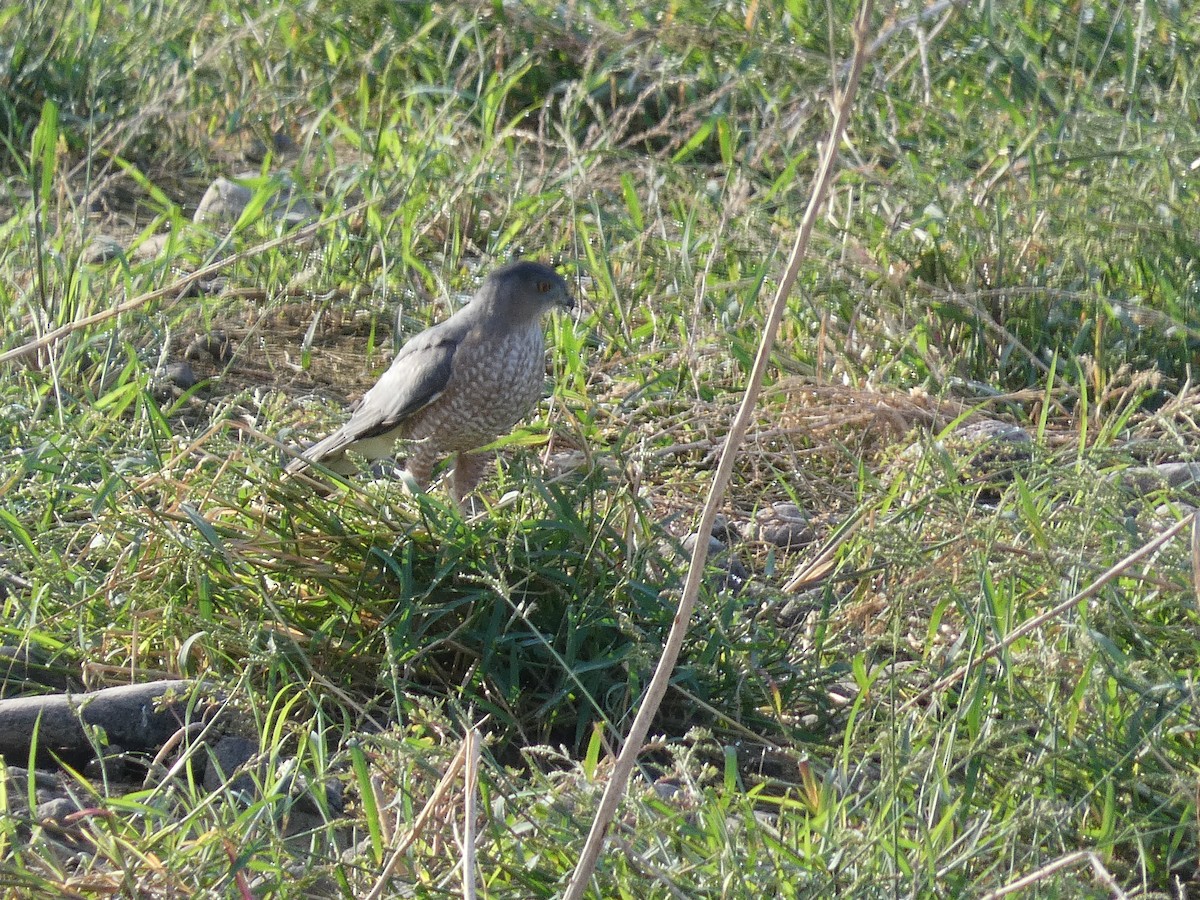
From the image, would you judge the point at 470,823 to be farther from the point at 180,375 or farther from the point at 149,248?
the point at 149,248

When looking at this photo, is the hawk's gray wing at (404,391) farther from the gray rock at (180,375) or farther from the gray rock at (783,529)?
the gray rock at (783,529)

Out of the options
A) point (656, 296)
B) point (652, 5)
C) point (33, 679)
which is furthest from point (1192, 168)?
point (33, 679)

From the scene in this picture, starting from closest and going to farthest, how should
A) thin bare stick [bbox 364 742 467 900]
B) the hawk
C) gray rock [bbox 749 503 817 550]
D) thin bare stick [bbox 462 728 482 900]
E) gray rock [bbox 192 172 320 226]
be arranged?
thin bare stick [bbox 462 728 482 900]
thin bare stick [bbox 364 742 467 900]
gray rock [bbox 749 503 817 550]
the hawk
gray rock [bbox 192 172 320 226]

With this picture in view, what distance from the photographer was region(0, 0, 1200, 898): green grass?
279 centimetres

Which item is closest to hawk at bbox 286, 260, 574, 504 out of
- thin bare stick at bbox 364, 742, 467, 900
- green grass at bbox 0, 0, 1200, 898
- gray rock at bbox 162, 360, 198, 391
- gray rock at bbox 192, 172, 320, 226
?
green grass at bbox 0, 0, 1200, 898

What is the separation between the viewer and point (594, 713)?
11.6ft

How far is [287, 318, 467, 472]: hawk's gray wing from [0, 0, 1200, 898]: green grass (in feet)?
0.42

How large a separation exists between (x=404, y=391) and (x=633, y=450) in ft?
2.42

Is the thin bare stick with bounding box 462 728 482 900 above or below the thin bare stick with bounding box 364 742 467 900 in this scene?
above

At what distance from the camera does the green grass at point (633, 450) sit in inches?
110

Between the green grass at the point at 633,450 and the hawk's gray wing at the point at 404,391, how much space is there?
127mm

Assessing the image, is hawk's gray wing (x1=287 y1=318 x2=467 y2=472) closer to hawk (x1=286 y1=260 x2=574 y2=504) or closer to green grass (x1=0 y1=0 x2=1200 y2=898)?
hawk (x1=286 y1=260 x2=574 y2=504)

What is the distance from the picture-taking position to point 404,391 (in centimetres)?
474

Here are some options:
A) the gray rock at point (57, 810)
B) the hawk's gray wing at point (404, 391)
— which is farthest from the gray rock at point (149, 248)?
the gray rock at point (57, 810)
